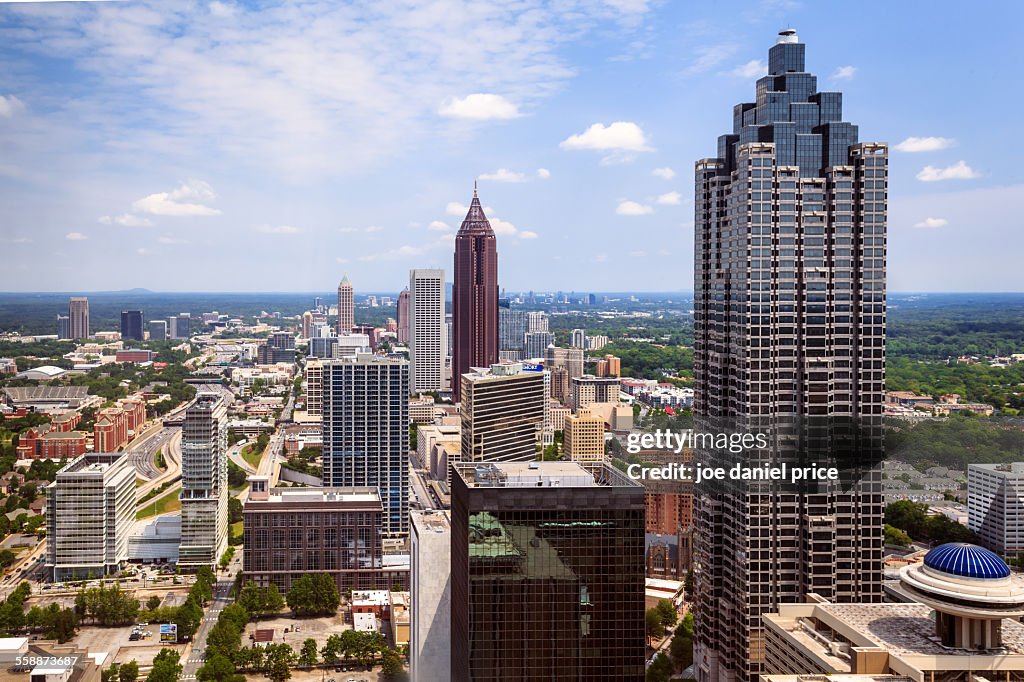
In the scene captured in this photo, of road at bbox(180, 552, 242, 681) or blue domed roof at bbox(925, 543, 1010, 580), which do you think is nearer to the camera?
blue domed roof at bbox(925, 543, 1010, 580)

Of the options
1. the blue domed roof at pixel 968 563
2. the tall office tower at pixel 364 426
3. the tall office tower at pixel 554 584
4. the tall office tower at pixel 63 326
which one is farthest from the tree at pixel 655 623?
the tall office tower at pixel 63 326

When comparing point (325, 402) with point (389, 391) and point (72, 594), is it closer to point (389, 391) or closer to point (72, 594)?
point (389, 391)

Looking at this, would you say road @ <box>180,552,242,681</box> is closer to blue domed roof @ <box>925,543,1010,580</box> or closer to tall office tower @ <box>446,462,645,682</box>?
tall office tower @ <box>446,462,645,682</box>

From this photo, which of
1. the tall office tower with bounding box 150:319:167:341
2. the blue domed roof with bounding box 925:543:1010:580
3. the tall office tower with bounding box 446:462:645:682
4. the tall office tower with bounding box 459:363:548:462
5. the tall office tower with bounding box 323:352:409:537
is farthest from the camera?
the tall office tower with bounding box 150:319:167:341

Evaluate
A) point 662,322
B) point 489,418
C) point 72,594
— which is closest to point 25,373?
point 72,594

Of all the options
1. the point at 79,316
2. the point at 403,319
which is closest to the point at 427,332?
the point at 403,319

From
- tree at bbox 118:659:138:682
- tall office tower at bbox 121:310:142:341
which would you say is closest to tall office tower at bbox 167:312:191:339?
tall office tower at bbox 121:310:142:341

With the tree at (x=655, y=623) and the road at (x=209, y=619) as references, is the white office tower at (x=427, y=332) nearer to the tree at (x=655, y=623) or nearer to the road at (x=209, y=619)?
the road at (x=209, y=619)
